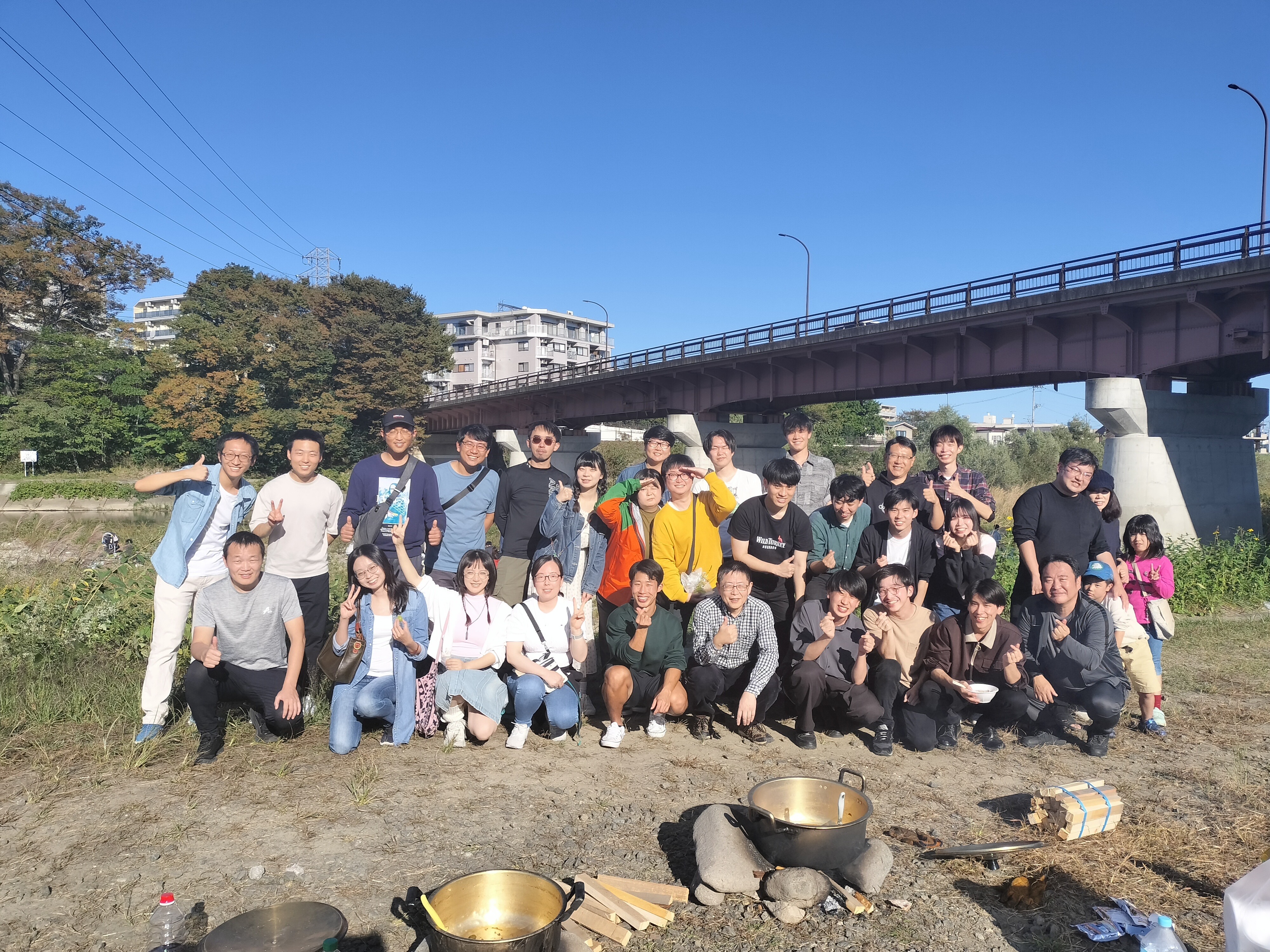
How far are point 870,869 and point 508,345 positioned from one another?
97539 millimetres

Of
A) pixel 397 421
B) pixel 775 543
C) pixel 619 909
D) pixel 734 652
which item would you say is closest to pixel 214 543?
pixel 397 421

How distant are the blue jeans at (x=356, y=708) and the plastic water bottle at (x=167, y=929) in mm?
2063

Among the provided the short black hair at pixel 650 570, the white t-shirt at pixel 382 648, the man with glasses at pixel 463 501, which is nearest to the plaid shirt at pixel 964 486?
the short black hair at pixel 650 570

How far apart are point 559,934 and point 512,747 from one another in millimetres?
2679

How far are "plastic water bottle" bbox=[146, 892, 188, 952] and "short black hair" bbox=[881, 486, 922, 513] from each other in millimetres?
5114

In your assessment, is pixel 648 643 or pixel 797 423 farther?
pixel 797 423

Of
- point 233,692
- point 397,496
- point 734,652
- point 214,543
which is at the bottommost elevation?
point 233,692

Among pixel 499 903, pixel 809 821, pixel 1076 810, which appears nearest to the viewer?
pixel 499 903

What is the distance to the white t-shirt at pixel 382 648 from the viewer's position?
5.73 meters

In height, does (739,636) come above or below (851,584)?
below

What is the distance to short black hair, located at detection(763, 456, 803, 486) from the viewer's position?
6188mm

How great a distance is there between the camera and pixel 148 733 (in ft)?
18.4

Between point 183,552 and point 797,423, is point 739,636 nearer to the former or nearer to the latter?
point 797,423

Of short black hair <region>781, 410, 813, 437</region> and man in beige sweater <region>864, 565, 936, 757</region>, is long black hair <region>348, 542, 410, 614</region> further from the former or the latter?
man in beige sweater <region>864, 565, 936, 757</region>
